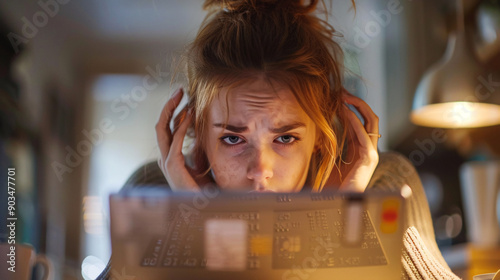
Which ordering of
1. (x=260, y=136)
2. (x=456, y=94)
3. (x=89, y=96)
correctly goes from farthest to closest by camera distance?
1. (x=456, y=94)
2. (x=89, y=96)
3. (x=260, y=136)

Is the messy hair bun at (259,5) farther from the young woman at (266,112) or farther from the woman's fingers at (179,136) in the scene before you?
the woman's fingers at (179,136)

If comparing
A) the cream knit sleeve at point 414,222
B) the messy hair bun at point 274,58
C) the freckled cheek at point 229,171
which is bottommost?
the cream knit sleeve at point 414,222

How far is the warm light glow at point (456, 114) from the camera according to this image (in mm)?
876

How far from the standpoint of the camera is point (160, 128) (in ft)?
2.20

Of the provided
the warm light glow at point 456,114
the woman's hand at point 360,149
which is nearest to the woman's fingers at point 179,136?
the woman's hand at point 360,149

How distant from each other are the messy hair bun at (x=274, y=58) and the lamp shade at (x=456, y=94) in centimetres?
29

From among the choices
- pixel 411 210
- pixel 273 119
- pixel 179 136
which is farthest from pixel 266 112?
pixel 411 210

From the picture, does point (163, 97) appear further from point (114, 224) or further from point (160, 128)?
point (114, 224)

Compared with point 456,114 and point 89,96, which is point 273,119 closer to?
→ point 89,96

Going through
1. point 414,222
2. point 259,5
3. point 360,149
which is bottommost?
point 414,222

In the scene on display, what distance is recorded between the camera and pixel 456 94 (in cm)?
91

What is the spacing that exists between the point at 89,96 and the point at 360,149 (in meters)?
0.45

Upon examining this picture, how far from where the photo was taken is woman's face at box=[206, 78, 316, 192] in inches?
24.2

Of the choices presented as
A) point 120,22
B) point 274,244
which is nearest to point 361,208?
point 274,244
